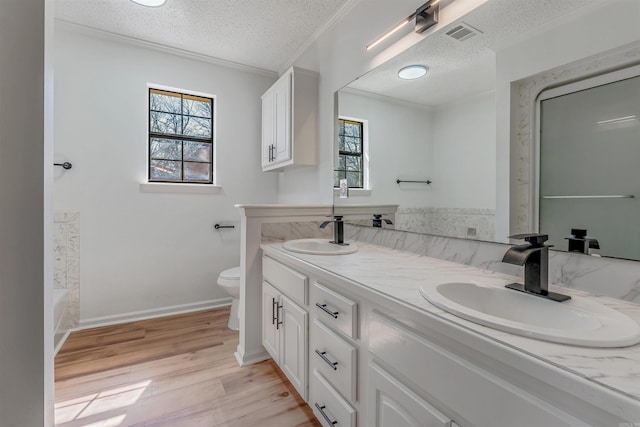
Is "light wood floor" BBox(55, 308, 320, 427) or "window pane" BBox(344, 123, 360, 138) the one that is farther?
"window pane" BBox(344, 123, 360, 138)

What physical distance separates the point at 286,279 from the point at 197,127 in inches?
81.7

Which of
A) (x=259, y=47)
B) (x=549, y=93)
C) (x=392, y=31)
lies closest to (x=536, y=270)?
(x=549, y=93)

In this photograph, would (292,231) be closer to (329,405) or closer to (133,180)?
(329,405)

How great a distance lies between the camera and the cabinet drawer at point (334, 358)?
109 cm

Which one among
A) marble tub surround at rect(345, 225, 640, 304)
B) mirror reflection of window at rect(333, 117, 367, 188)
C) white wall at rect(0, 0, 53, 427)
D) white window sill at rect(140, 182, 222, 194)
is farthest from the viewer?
white window sill at rect(140, 182, 222, 194)

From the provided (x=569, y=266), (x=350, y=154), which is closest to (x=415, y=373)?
(x=569, y=266)

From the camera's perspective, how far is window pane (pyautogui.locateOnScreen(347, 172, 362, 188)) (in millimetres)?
2025

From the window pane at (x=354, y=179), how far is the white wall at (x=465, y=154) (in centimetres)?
59

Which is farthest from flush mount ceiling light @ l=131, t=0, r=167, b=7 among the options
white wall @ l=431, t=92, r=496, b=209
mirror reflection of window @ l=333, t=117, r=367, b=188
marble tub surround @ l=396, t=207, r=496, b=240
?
marble tub surround @ l=396, t=207, r=496, b=240

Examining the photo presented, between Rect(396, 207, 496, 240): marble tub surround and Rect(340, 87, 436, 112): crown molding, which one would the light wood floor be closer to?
Rect(396, 207, 496, 240): marble tub surround

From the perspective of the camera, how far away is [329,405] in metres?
1.23

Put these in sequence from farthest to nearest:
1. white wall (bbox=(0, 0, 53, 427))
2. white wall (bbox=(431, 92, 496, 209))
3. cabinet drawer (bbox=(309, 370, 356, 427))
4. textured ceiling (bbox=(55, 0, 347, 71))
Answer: textured ceiling (bbox=(55, 0, 347, 71))
white wall (bbox=(431, 92, 496, 209))
cabinet drawer (bbox=(309, 370, 356, 427))
white wall (bbox=(0, 0, 53, 427))

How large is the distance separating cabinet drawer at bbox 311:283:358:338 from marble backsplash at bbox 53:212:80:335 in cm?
225

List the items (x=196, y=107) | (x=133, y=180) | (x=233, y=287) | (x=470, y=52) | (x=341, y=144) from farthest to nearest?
(x=196, y=107)
(x=133, y=180)
(x=233, y=287)
(x=341, y=144)
(x=470, y=52)
